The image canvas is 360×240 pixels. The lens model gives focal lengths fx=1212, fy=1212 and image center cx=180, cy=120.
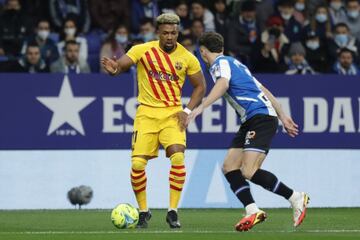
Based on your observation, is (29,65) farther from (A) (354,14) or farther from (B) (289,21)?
(A) (354,14)

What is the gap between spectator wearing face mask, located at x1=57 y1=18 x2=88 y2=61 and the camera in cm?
1917

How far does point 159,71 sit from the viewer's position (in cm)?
1342

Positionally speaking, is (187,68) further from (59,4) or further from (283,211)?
(59,4)

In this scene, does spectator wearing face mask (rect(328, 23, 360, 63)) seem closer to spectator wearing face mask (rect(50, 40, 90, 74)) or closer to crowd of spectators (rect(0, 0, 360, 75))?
crowd of spectators (rect(0, 0, 360, 75))

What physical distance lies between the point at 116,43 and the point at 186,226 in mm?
6594

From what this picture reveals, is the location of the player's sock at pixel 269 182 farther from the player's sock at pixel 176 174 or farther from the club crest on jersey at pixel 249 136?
the player's sock at pixel 176 174

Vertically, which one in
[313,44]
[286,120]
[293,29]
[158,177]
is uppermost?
[293,29]

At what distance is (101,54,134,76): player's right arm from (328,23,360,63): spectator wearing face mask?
7.74m

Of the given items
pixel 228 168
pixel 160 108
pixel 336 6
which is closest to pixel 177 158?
pixel 160 108

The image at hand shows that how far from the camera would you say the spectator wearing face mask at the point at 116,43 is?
19.5m

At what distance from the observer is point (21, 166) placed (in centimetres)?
1728

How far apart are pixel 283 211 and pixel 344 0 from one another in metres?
6.44

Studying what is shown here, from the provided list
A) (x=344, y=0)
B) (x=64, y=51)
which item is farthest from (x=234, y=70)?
(x=344, y=0)

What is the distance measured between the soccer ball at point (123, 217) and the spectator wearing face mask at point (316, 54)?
7.81 meters
